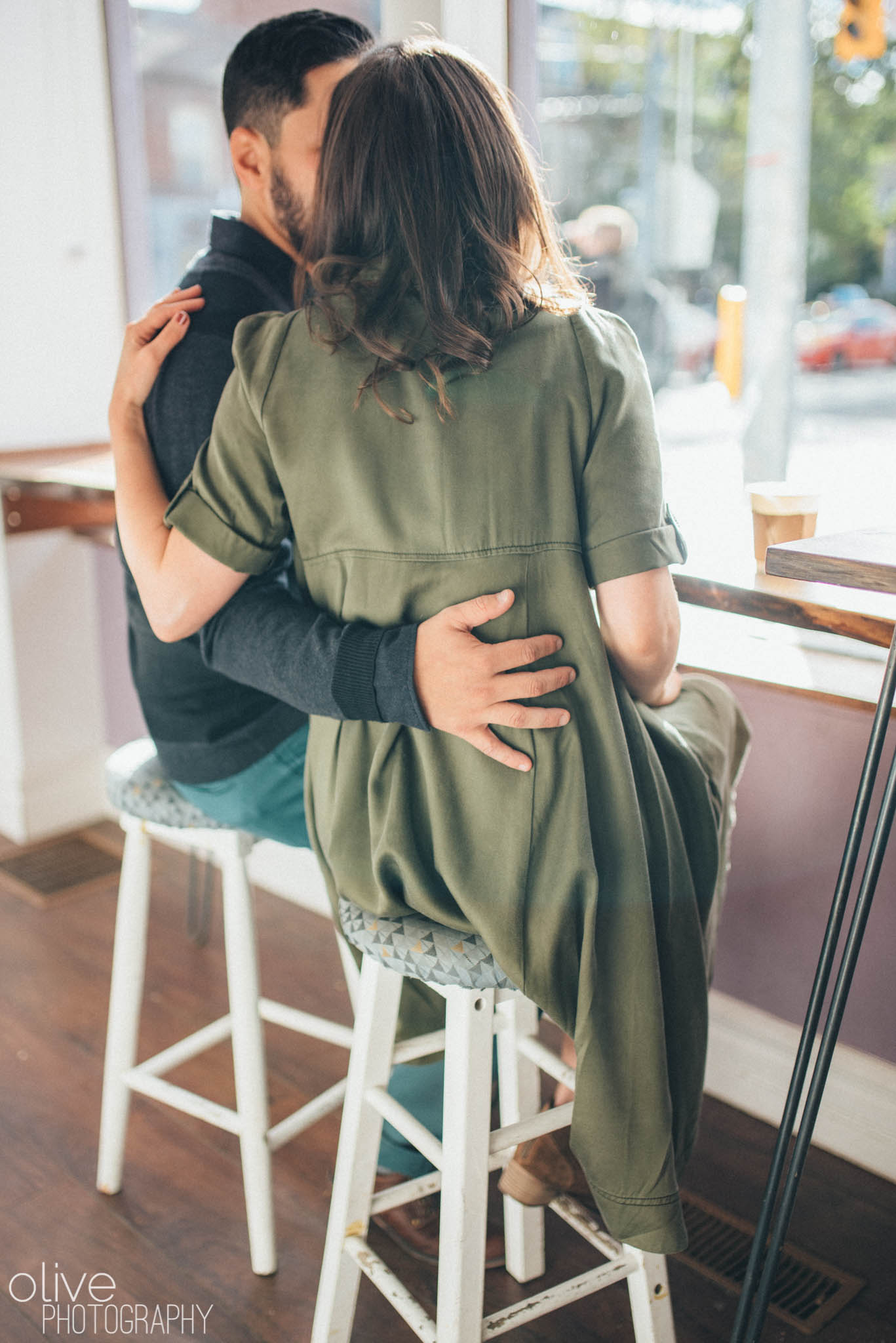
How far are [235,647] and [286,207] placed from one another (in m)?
0.61

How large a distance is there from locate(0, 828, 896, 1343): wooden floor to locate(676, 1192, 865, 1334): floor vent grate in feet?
0.06

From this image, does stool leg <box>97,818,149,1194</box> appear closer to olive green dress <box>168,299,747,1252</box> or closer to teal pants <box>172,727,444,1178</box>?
teal pants <box>172,727,444,1178</box>

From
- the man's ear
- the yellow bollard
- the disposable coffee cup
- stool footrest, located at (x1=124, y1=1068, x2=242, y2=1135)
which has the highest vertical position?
the man's ear

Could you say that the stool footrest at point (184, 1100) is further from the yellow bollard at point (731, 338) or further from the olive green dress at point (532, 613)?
the yellow bollard at point (731, 338)

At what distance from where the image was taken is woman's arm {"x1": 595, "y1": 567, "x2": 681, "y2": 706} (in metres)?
1.08

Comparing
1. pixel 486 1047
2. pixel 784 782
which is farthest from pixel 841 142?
pixel 486 1047

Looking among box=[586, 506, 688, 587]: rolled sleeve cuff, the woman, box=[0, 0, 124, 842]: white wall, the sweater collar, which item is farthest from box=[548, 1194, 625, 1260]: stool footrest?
box=[0, 0, 124, 842]: white wall

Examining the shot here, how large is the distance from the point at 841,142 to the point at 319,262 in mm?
1141

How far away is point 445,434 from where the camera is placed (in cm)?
104

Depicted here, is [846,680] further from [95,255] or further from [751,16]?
[95,255]

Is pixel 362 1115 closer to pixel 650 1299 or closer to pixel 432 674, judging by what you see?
pixel 650 1299

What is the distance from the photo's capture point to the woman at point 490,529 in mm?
1027

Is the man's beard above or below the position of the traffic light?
below

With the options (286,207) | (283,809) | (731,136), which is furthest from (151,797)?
(731,136)
